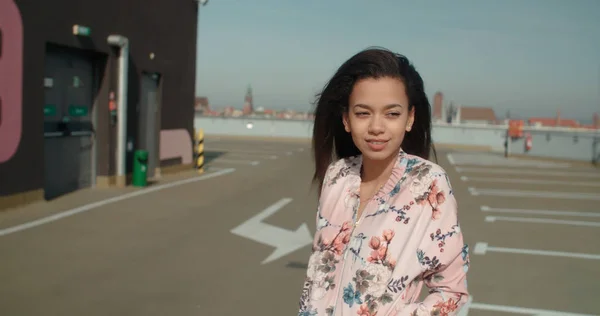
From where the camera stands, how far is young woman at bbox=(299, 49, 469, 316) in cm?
177

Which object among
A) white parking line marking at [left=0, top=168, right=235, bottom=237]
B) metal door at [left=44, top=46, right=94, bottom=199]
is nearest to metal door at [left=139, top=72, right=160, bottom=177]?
white parking line marking at [left=0, top=168, right=235, bottom=237]

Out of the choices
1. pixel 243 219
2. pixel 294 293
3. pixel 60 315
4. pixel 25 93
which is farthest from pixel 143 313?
pixel 25 93

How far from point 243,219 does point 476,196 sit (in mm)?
6231

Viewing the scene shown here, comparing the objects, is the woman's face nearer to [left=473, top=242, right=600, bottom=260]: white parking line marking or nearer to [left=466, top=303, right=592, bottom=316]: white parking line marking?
[left=466, top=303, right=592, bottom=316]: white parking line marking

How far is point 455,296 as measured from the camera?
70.8 inches

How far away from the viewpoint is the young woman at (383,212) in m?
1.77

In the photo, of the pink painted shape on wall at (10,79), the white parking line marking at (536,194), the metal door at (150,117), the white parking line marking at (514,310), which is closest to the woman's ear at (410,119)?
the white parking line marking at (514,310)

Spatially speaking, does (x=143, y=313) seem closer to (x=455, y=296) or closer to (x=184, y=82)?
(x=455, y=296)

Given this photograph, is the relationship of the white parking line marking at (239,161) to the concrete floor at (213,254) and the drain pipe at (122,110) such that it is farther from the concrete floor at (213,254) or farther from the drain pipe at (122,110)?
the drain pipe at (122,110)

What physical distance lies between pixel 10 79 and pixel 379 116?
8.45 meters

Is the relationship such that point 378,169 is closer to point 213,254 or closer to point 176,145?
point 213,254

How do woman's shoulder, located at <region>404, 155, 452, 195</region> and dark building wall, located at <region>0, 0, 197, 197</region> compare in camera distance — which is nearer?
woman's shoulder, located at <region>404, 155, 452, 195</region>

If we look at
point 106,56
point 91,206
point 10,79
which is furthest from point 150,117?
point 10,79

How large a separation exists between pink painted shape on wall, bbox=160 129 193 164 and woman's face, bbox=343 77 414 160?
1350 centimetres
